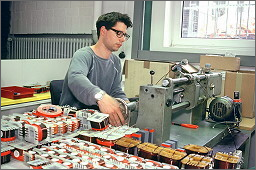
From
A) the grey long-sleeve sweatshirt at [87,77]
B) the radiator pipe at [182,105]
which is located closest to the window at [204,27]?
the grey long-sleeve sweatshirt at [87,77]

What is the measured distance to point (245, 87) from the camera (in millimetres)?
2264

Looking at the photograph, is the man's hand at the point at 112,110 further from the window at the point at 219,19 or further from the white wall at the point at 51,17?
the white wall at the point at 51,17

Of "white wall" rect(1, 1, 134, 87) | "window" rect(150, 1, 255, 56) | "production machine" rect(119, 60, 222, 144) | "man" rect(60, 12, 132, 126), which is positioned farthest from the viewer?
"white wall" rect(1, 1, 134, 87)

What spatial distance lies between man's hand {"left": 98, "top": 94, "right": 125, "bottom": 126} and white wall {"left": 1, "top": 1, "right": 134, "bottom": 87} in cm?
182

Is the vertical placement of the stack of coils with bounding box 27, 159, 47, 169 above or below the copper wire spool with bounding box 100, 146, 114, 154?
below

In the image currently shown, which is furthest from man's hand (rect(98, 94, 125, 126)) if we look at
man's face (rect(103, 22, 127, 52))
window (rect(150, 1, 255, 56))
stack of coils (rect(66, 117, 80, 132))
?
window (rect(150, 1, 255, 56))

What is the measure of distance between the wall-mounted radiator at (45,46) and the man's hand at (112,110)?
2.39m

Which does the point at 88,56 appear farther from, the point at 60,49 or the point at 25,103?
the point at 60,49

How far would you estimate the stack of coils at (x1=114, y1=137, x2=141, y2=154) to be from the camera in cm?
102

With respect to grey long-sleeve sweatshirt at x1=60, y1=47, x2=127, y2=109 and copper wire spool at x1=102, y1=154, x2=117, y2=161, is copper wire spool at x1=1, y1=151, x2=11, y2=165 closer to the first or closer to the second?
copper wire spool at x1=102, y1=154, x2=117, y2=161

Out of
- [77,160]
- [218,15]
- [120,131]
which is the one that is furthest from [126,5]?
[77,160]

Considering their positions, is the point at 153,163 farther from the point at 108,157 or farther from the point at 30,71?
the point at 30,71

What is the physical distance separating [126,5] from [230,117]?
2032 millimetres

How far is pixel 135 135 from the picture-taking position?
115cm
